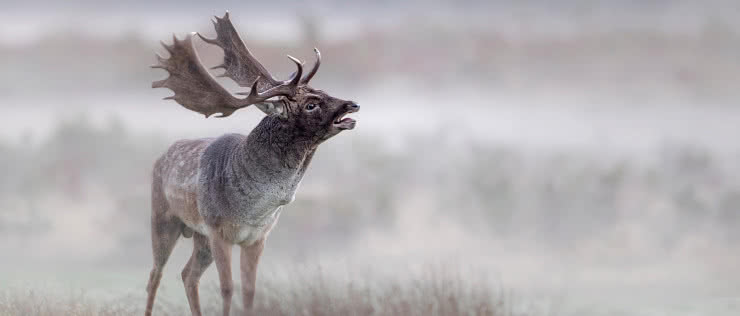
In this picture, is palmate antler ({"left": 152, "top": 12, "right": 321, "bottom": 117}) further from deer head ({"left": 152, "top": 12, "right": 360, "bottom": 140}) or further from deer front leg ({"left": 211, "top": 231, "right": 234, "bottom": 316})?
deer front leg ({"left": 211, "top": 231, "right": 234, "bottom": 316})

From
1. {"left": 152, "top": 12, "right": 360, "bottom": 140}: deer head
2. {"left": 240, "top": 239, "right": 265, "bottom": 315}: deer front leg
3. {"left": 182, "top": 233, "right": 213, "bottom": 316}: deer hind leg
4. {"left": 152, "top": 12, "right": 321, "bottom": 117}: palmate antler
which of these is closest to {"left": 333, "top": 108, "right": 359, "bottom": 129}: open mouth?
{"left": 152, "top": 12, "right": 360, "bottom": 140}: deer head

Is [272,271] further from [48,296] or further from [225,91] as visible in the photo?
[225,91]

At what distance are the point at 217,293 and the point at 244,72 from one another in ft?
7.40

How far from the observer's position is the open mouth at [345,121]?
6180 millimetres

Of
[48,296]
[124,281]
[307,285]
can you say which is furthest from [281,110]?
[124,281]

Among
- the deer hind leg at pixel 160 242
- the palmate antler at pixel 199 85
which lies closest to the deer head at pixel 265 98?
the palmate antler at pixel 199 85

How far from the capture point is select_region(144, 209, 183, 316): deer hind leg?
7.43 m

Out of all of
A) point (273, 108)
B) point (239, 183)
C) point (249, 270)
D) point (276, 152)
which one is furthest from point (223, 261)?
point (273, 108)

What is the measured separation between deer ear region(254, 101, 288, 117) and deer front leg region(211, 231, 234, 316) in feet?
3.35

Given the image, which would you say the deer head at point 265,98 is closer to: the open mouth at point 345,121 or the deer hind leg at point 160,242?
the open mouth at point 345,121

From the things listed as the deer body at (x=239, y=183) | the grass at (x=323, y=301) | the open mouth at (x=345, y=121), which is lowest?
the grass at (x=323, y=301)

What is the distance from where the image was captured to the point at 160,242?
24.5ft

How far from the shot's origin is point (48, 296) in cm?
817

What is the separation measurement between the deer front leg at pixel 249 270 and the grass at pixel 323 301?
1.97 feet
